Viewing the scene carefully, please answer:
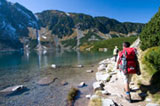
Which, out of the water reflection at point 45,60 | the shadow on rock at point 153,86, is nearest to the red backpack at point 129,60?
the shadow on rock at point 153,86

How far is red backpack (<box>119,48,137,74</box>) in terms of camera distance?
250 inches

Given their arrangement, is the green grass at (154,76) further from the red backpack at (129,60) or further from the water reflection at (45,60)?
the water reflection at (45,60)

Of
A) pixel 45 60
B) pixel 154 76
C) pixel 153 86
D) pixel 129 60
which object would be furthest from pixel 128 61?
pixel 45 60

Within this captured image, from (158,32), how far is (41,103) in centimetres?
1225

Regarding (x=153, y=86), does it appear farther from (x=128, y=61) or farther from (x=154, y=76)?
(x=128, y=61)

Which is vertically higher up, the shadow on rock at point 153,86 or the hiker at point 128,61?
the hiker at point 128,61

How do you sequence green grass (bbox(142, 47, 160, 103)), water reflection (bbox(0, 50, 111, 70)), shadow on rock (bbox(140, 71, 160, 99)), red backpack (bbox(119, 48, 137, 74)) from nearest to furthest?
red backpack (bbox(119, 48, 137, 74))
green grass (bbox(142, 47, 160, 103))
shadow on rock (bbox(140, 71, 160, 99))
water reflection (bbox(0, 50, 111, 70))

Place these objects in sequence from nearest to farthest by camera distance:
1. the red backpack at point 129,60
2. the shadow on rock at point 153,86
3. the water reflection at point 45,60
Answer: the red backpack at point 129,60, the shadow on rock at point 153,86, the water reflection at point 45,60

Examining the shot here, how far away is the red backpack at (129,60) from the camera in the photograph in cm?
634

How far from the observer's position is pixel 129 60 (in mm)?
6410

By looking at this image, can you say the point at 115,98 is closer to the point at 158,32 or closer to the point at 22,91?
the point at 158,32

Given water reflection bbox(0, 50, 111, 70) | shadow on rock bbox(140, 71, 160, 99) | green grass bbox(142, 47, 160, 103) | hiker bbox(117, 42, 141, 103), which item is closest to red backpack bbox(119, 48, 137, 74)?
hiker bbox(117, 42, 141, 103)

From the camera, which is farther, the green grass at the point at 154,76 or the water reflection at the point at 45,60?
the water reflection at the point at 45,60

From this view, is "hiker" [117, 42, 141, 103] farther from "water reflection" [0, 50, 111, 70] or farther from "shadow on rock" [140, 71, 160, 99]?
"water reflection" [0, 50, 111, 70]
